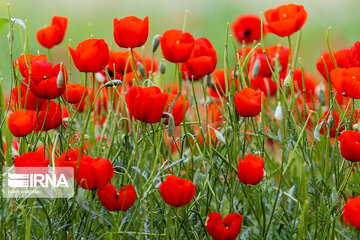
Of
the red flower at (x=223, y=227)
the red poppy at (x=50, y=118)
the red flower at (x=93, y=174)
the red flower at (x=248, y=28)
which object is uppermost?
the red flower at (x=248, y=28)

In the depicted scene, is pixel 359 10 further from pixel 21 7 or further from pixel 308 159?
pixel 308 159

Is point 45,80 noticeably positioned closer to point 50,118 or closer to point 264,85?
point 50,118

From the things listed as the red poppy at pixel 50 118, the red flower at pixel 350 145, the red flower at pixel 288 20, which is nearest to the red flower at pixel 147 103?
the red poppy at pixel 50 118

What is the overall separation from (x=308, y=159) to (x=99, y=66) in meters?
0.43

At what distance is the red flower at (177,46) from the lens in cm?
113

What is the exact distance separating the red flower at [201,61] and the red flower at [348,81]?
0.23 metres

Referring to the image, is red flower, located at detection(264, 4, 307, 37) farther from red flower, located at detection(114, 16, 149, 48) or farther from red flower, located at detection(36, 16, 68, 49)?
red flower, located at detection(36, 16, 68, 49)

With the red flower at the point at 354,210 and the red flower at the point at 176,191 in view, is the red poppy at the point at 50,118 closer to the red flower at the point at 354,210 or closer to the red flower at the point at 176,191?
the red flower at the point at 176,191

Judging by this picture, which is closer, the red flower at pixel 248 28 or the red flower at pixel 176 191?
the red flower at pixel 176 191

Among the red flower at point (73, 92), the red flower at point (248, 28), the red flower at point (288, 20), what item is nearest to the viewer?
the red flower at point (73, 92)

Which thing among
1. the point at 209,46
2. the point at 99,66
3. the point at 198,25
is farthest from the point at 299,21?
the point at 198,25

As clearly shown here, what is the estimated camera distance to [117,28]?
1.14m

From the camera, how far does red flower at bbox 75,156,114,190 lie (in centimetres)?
92

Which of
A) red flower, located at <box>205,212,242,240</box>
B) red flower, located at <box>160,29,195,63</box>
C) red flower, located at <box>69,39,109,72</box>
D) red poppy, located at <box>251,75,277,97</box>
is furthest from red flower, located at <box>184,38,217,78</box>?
red poppy, located at <box>251,75,277,97</box>
